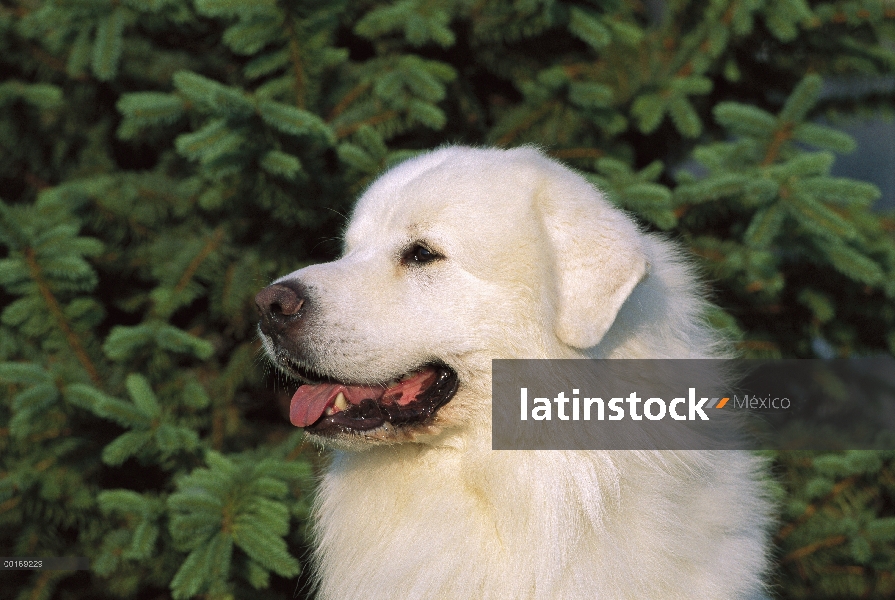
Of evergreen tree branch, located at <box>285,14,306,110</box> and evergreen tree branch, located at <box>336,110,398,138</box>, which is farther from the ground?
evergreen tree branch, located at <box>285,14,306,110</box>

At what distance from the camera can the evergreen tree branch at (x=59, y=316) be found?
3.86 metres

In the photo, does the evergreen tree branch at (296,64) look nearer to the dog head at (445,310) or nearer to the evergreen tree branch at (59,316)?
the evergreen tree branch at (59,316)

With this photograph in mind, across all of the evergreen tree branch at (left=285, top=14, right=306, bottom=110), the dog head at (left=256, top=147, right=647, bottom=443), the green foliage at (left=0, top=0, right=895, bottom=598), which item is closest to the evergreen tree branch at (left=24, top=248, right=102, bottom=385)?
the green foliage at (left=0, top=0, right=895, bottom=598)

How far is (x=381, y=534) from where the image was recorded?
9.13 ft

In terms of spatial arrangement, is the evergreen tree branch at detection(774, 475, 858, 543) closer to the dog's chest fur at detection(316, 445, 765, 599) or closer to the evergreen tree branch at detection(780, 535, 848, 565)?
the evergreen tree branch at detection(780, 535, 848, 565)

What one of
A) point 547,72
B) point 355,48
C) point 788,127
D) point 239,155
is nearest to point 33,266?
point 239,155

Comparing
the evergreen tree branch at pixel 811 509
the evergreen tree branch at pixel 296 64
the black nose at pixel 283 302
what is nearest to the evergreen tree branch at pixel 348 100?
the evergreen tree branch at pixel 296 64

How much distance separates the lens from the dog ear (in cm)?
242

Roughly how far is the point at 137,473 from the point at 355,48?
2.85 metres

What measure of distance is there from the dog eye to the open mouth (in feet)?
1.20

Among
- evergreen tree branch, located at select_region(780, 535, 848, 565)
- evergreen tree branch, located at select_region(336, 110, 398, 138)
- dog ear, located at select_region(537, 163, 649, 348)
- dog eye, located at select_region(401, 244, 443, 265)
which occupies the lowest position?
evergreen tree branch, located at select_region(780, 535, 848, 565)

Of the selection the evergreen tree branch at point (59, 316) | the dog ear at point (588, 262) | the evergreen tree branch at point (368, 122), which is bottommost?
the evergreen tree branch at point (59, 316)

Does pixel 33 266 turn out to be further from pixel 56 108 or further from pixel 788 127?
pixel 788 127

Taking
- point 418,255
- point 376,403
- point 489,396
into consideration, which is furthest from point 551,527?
point 418,255
